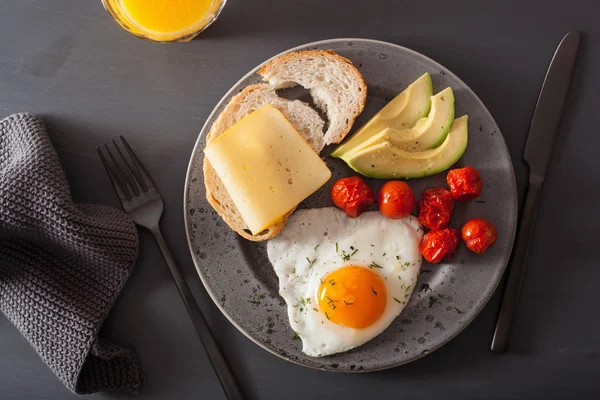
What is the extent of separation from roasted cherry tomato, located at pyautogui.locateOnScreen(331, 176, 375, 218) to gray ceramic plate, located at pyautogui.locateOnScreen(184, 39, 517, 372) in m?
0.11

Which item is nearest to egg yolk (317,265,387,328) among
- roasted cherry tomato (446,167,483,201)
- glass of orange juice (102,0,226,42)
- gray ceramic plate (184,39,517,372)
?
gray ceramic plate (184,39,517,372)

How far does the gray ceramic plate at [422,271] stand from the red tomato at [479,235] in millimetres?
66

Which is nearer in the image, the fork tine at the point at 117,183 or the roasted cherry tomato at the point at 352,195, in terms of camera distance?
the roasted cherry tomato at the point at 352,195

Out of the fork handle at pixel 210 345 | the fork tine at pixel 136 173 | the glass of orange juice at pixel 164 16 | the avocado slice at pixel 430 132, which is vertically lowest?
the fork handle at pixel 210 345

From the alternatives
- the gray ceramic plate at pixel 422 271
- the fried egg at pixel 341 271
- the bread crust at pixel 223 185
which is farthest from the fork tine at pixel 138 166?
the fried egg at pixel 341 271

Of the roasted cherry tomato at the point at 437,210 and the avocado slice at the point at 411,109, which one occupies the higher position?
the avocado slice at the point at 411,109

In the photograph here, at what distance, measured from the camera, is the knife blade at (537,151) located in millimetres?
2639

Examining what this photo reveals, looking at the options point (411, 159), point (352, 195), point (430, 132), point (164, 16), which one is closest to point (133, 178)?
point (164, 16)

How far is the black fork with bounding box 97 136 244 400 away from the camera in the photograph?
2.65 meters

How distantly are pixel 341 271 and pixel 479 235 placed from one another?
26.3 inches

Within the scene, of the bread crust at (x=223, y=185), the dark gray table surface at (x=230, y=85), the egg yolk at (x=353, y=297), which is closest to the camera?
the egg yolk at (x=353, y=297)

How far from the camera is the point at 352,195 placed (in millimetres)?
2547

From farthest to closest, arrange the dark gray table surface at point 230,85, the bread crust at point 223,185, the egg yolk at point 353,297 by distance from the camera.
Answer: the dark gray table surface at point 230,85 → the bread crust at point 223,185 → the egg yolk at point 353,297

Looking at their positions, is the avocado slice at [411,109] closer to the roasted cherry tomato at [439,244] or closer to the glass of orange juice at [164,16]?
the roasted cherry tomato at [439,244]
